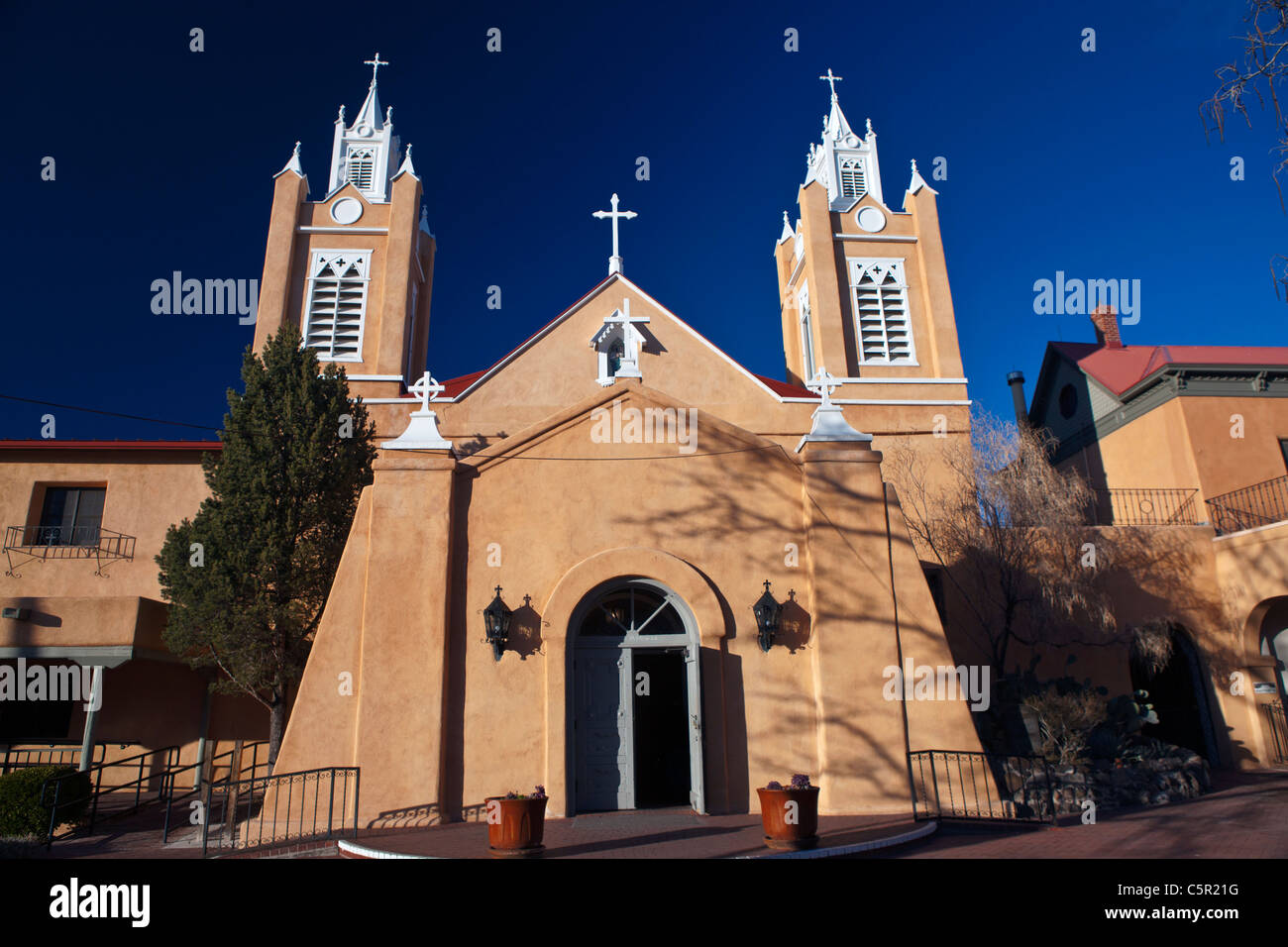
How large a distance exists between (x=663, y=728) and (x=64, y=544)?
14.9 metres

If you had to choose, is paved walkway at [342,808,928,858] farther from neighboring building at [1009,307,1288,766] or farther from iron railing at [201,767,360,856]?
neighboring building at [1009,307,1288,766]

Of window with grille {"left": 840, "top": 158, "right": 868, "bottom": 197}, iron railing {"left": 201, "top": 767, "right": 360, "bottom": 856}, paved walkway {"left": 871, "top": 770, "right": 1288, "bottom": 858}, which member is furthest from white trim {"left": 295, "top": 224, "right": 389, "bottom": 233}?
paved walkway {"left": 871, "top": 770, "right": 1288, "bottom": 858}

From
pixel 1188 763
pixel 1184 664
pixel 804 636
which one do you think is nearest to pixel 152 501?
pixel 804 636

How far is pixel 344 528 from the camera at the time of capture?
52.4ft

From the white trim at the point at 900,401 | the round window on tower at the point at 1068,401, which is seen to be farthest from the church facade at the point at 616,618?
the round window on tower at the point at 1068,401

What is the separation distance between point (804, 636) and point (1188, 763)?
310 inches

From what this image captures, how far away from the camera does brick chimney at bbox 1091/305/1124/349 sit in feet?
90.7

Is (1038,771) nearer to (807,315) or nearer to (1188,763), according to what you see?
(1188,763)

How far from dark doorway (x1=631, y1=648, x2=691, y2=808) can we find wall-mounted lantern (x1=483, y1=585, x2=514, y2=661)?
342 cm

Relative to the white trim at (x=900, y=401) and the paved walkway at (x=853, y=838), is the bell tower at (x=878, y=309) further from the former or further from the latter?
the paved walkway at (x=853, y=838)

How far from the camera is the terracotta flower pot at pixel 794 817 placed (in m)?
8.70

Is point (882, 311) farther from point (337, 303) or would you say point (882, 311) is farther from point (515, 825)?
point (515, 825)

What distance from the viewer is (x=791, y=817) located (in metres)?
8.69

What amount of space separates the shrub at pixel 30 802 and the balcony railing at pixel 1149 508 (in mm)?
22225
